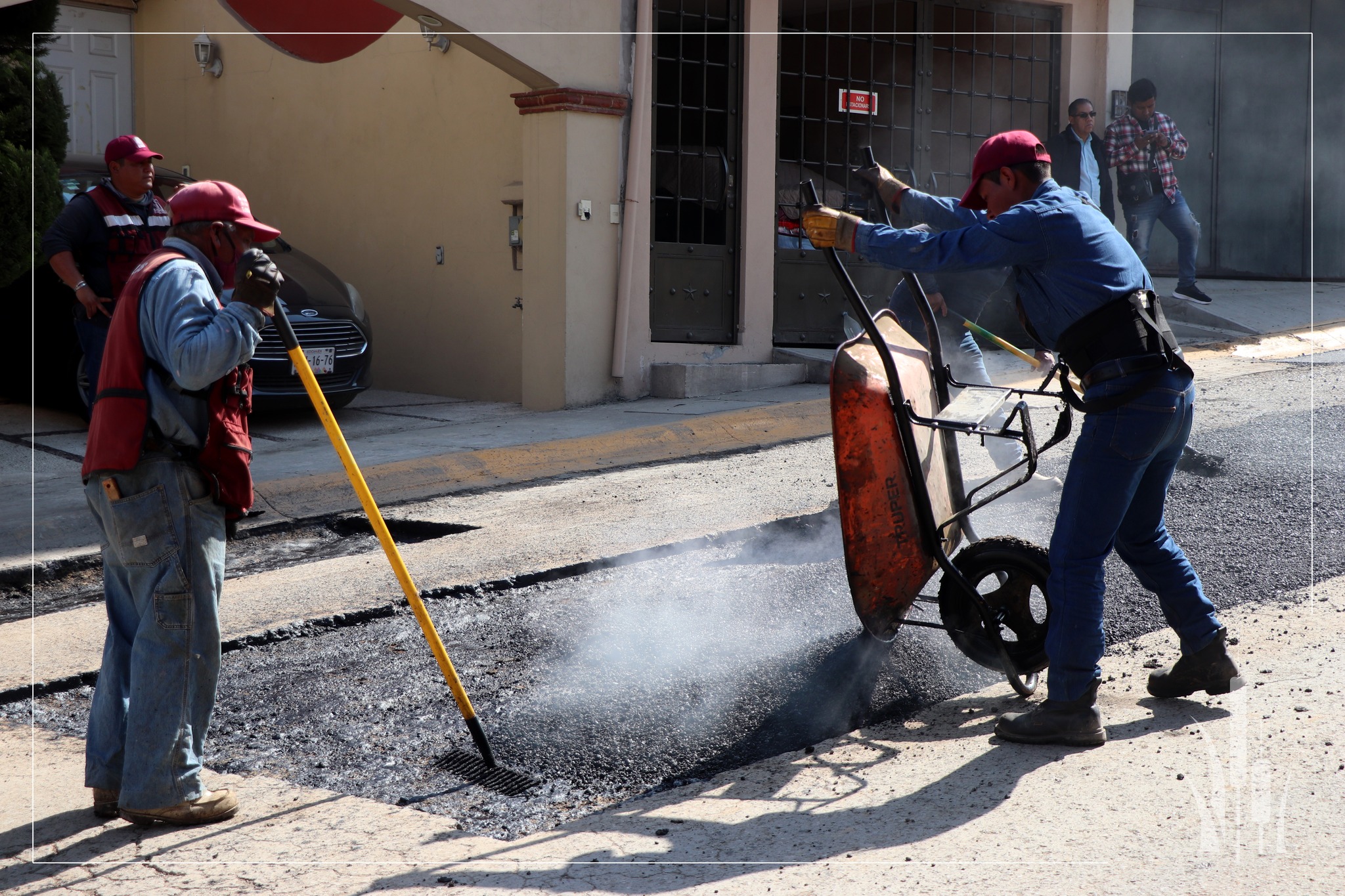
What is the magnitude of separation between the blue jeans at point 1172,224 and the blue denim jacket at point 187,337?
10.3 metres

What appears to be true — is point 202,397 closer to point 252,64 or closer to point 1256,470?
point 1256,470

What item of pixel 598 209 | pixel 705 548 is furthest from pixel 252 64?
pixel 705 548

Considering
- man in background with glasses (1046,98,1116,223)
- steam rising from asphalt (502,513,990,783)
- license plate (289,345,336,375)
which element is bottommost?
steam rising from asphalt (502,513,990,783)

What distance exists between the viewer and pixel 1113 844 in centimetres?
308

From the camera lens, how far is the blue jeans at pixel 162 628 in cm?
333

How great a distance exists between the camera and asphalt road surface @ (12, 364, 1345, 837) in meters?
3.77

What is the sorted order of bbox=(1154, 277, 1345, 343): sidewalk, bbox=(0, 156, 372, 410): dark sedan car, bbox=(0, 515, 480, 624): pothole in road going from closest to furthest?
bbox=(0, 515, 480, 624): pothole in road
bbox=(0, 156, 372, 410): dark sedan car
bbox=(1154, 277, 1345, 343): sidewalk

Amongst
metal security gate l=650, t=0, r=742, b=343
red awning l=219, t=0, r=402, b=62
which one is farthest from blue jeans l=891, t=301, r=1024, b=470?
red awning l=219, t=0, r=402, b=62

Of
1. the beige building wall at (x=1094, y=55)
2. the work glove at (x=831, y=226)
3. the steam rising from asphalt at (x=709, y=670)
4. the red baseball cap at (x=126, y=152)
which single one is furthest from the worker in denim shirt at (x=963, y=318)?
the beige building wall at (x=1094, y=55)

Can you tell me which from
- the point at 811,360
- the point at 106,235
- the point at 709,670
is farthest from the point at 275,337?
the point at 709,670

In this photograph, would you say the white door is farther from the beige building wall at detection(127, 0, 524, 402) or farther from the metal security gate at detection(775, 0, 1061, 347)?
the metal security gate at detection(775, 0, 1061, 347)

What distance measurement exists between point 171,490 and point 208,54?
1095 cm

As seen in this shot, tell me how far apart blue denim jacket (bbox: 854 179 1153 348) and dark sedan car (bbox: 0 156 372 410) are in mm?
5613

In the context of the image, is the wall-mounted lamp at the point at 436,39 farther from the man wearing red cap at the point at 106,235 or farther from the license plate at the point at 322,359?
the man wearing red cap at the point at 106,235
